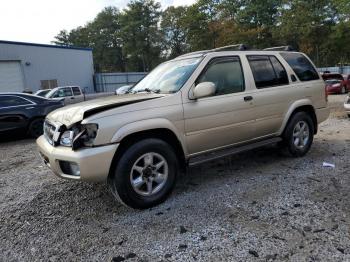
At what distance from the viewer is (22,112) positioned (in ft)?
32.8

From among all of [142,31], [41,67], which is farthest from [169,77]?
[142,31]

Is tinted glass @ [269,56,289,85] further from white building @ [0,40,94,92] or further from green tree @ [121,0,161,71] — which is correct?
green tree @ [121,0,161,71]

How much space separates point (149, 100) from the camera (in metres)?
4.29

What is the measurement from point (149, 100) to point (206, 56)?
46.5 inches

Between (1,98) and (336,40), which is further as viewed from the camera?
(336,40)

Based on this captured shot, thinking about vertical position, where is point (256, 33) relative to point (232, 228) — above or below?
above

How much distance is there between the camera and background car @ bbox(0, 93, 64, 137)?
9797mm

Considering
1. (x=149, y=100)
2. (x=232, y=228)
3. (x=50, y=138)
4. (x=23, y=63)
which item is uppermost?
(x=23, y=63)

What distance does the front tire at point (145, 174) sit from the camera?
4.01 metres

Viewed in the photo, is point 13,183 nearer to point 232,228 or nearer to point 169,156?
point 169,156

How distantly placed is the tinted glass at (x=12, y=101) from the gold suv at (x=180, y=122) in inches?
228

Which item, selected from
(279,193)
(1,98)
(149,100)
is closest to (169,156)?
(149,100)

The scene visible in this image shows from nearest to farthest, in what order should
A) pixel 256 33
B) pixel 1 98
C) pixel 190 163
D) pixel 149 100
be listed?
pixel 149 100 < pixel 190 163 < pixel 1 98 < pixel 256 33

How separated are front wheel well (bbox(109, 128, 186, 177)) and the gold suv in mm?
12
